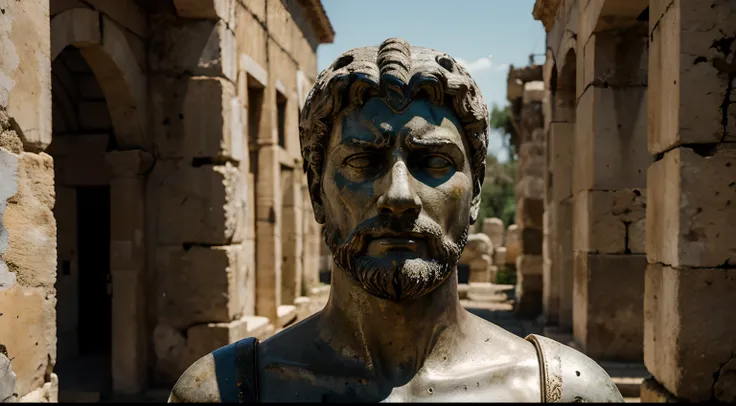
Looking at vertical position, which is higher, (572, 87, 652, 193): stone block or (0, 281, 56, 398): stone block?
(572, 87, 652, 193): stone block

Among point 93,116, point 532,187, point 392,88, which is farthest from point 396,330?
point 532,187

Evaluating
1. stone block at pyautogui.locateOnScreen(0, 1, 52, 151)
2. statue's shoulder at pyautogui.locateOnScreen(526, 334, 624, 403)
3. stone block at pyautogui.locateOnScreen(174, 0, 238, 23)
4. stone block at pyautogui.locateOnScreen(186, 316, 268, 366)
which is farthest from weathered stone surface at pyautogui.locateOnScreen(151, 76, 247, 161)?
statue's shoulder at pyautogui.locateOnScreen(526, 334, 624, 403)

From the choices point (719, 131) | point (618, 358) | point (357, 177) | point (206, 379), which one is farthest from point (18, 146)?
point (618, 358)

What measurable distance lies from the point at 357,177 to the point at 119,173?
15.3 feet

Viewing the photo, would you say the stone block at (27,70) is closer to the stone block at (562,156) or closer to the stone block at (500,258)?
the stone block at (562,156)

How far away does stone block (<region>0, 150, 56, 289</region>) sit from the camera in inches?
121

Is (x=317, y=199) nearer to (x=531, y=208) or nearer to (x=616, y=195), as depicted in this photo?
(x=616, y=195)

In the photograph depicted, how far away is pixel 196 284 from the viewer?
5.77 m

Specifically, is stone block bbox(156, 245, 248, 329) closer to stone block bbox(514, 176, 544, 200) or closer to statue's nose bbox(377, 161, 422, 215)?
statue's nose bbox(377, 161, 422, 215)

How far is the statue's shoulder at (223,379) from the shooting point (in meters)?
1.72

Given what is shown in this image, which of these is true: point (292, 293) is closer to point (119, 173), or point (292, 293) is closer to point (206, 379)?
point (119, 173)

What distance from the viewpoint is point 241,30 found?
706 centimetres

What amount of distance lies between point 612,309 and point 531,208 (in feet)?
17.1

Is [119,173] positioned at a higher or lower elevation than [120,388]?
higher
